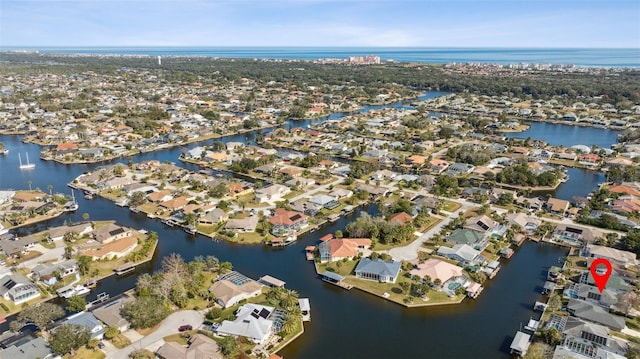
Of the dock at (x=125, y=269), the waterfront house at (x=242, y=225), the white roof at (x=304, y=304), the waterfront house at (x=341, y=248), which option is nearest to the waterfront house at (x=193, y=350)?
the white roof at (x=304, y=304)

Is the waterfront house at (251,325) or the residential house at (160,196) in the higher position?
the residential house at (160,196)

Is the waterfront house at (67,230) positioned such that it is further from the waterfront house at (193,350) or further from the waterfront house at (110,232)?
the waterfront house at (193,350)

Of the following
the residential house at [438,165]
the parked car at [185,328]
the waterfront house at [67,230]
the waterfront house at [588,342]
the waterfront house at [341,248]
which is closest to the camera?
the waterfront house at [588,342]

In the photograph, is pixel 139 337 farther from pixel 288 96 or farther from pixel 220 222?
pixel 288 96

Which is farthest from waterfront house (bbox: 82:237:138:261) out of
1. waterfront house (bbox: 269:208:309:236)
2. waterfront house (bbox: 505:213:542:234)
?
waterfront house (bbox: 505:213:542:234)

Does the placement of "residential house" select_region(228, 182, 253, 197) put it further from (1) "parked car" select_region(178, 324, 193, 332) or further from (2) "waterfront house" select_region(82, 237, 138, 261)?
(1) "parked car" select_region(178, 324, 193, 332)

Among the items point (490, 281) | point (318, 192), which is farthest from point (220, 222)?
point (490, 281)
